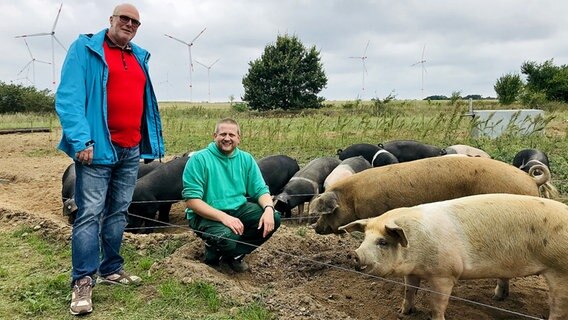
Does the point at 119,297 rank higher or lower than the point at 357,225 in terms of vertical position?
lower

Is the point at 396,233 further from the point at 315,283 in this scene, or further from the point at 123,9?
the point at 123,9

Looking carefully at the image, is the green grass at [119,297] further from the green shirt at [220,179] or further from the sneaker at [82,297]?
the green shirt at [220,179]

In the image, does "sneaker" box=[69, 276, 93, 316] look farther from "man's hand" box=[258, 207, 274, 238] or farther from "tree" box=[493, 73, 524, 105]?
"tree" box=[493, 73, 524, 105]

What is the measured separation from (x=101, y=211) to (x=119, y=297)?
0.67 meters

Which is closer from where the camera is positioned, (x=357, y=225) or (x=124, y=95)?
(x=357, y=225)

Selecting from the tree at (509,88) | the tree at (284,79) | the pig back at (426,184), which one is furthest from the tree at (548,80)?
the pig back at (426,184)

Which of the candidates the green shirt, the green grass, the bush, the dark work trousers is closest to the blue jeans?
the green grass

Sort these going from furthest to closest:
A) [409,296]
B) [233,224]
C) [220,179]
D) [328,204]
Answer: [328,204] → [220,179] → [233,224] → [409,296]

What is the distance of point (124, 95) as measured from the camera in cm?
397

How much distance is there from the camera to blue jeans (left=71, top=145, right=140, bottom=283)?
3.81 metres

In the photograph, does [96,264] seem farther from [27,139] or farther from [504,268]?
[27,139]

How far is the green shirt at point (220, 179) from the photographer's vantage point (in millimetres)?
4344

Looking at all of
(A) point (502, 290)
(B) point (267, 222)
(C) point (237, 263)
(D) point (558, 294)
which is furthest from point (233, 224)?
(D) point (558, 294)

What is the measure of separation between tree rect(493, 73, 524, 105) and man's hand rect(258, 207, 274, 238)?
30.8 meters
